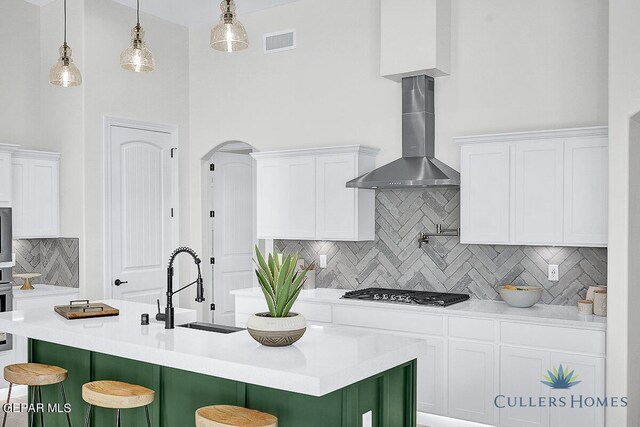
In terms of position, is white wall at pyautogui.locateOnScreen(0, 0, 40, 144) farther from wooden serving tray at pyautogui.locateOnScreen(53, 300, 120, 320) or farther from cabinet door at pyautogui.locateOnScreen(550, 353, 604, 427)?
cabinet door at pyautogui.locateOnScreen(550, 353, 604, 427)

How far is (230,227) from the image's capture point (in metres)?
7.71

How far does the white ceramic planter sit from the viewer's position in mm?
2945

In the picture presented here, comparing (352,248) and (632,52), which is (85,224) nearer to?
(352,248)

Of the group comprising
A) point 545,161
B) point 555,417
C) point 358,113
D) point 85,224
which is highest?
point 358,113

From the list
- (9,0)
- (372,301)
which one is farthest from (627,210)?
(9,0)

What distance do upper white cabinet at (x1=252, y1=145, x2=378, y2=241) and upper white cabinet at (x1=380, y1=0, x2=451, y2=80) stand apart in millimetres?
814

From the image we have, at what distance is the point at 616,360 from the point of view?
4090mm

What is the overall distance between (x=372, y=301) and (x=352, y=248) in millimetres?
891

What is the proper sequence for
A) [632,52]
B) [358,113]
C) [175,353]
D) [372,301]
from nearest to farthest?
[175,353] < [632,52] < [372,301] < [358,113]

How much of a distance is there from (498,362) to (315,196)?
7.16 ft

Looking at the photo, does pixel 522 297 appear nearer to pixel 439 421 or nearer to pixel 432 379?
pixel 432 379

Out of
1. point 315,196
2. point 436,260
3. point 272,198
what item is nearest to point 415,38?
point 315,196

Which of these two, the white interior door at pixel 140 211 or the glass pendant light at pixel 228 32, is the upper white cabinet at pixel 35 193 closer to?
the white interior door at pixel 140 211

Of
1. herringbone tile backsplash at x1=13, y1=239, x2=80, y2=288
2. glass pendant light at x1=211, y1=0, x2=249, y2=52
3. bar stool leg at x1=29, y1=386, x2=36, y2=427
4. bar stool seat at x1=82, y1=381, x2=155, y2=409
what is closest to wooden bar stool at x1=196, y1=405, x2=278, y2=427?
bar stool seat at x1=82, y1=381, x2=155, y2=409
